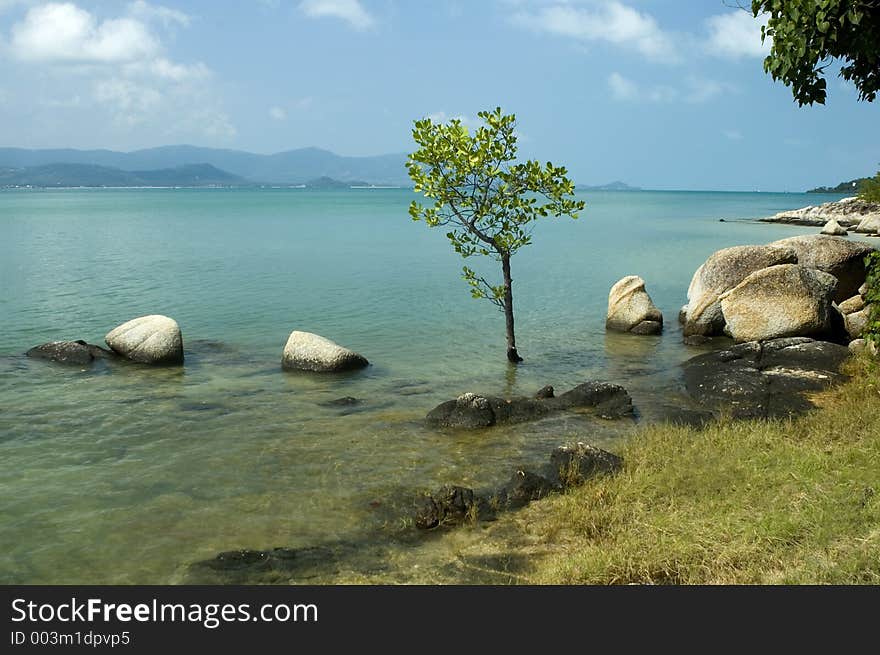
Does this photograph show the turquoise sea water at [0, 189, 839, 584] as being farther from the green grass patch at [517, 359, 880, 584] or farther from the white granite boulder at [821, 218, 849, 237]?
the white granite boulder at [821, 218, 849, 237]

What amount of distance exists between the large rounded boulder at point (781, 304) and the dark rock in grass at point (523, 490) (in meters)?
12.8

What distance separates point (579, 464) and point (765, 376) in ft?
25.1

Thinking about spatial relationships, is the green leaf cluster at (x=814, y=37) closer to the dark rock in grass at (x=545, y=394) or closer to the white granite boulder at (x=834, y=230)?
the dark rock in grass at (x=545, y=394)

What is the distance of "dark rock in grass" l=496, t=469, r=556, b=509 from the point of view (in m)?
11.2

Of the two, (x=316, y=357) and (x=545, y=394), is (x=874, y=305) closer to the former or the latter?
(x=545, y=394)

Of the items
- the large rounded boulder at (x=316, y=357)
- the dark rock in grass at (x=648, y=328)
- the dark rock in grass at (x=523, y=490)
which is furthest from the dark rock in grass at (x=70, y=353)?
the dark rock in grass at (x=648, y=328)

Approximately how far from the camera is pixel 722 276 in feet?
81.4

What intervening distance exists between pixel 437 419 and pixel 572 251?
154 ft

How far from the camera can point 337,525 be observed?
1066 cm

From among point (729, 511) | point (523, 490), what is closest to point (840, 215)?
point (523, 490)

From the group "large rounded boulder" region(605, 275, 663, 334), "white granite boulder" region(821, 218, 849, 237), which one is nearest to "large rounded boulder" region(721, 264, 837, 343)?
"large rounded boulder" region(605, 275, 663, 334)
